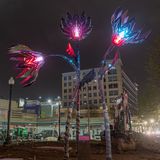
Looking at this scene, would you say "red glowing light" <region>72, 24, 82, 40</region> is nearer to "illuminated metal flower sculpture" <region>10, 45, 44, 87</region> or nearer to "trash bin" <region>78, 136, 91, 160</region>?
"illuminated metal flower sculpture" <region>10, 45, 44, 87</region>

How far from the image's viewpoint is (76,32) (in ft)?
45.4

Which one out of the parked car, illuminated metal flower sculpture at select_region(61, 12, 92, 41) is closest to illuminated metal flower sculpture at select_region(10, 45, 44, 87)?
illuminated metal flower sculpture at select_region(61, 12, 92, 41)

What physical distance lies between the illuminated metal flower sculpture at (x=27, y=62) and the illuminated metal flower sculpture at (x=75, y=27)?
189 cm

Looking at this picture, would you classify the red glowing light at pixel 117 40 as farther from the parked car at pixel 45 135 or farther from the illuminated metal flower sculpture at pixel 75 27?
the parked car at pixel 45 135

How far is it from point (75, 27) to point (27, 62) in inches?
124

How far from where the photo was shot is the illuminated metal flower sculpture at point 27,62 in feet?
45.3

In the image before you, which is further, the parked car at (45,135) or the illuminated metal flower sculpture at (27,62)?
the parked car at (45,135)

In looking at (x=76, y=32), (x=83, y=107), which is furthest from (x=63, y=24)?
(x=83, y=107)

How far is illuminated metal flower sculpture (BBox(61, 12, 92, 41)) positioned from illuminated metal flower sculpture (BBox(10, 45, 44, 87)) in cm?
189

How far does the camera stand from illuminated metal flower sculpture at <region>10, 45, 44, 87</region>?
1382 cm

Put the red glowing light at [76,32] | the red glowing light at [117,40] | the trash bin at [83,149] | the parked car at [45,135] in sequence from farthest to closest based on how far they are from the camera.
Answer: the parked car at [45,135] → the red glowing light at [76,32] → the red glowing light at [117,40] → the trash bin at [83,149]

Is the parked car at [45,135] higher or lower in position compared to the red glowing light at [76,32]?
→ lower

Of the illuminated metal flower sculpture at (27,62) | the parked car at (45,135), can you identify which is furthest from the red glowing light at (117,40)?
the parked car at (45,135)

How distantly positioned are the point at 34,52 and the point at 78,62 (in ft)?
7.96
